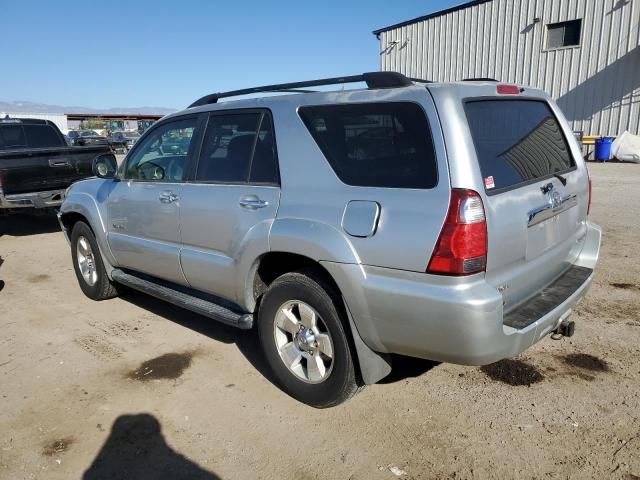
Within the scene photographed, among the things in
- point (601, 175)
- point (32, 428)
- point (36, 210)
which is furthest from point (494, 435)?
point (601, 175)

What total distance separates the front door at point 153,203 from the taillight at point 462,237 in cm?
221

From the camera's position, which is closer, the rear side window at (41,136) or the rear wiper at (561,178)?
the rear wiper at (561,178)

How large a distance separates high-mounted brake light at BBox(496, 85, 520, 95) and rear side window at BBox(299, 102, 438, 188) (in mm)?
662

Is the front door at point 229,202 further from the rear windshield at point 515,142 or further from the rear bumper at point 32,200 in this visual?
the rear bumper at point 32,200

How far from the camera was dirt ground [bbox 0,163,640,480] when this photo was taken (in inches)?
108

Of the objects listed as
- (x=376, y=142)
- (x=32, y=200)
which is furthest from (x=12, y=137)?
(x=376, y=142)

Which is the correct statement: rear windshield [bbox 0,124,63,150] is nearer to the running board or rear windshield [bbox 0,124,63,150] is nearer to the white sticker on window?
the running board

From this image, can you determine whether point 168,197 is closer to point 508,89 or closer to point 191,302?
point 191,302

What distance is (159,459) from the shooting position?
2846mm

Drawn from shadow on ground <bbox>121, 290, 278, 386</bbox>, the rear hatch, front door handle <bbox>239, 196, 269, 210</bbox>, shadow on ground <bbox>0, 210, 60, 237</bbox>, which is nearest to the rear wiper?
the rear hatch

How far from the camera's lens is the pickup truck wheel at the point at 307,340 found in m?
3.02

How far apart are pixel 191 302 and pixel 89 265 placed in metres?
2.06

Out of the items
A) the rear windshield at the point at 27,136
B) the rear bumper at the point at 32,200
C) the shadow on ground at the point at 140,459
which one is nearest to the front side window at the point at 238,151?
the shadow on ground at the point at 140,459

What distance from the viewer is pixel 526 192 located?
112 inches
